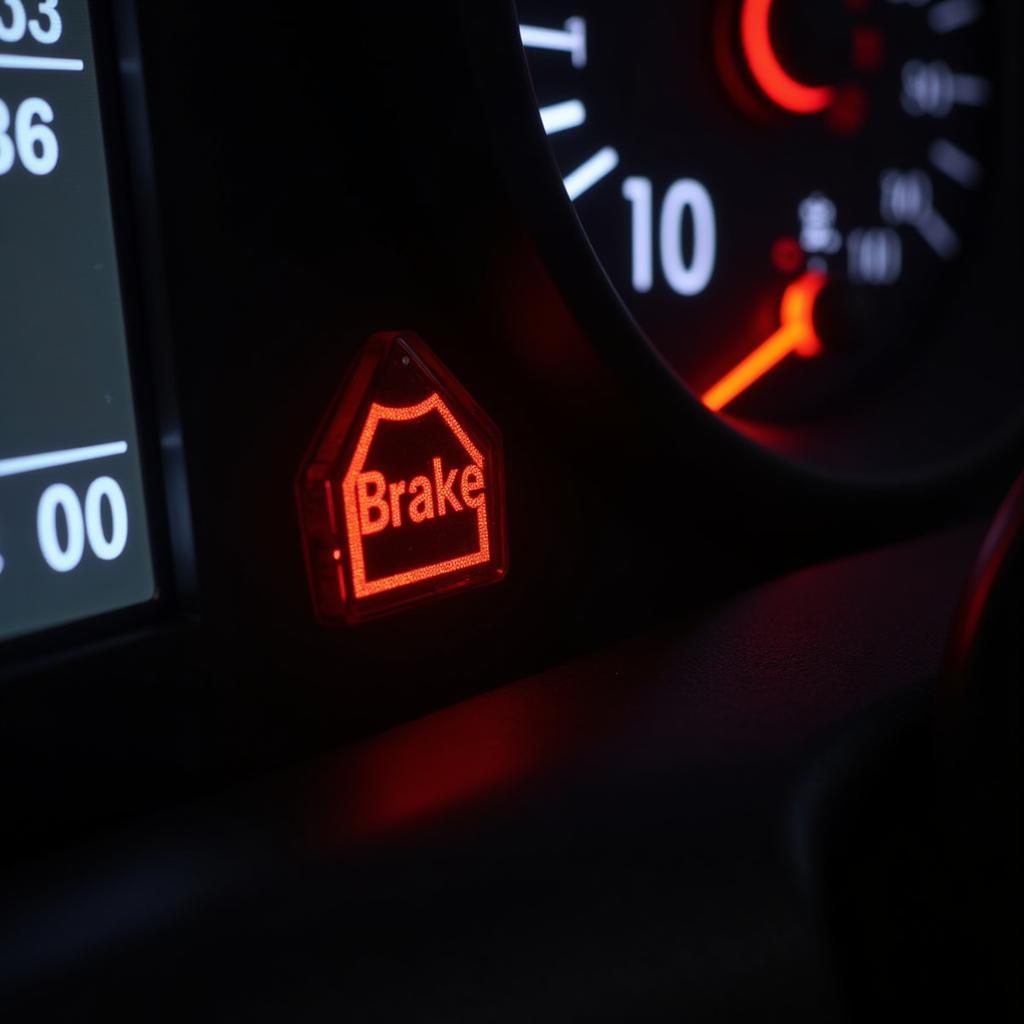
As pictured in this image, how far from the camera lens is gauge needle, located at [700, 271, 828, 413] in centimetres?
89

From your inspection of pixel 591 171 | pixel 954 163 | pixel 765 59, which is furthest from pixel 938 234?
pixel 591 171

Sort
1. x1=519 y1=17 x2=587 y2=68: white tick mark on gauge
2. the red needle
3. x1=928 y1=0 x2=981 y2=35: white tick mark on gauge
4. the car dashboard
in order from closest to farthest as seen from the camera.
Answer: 1. the car dashboard
2. x1=519 y1=17 x2=587 y2=68: white tick mark on gauge
3. the red needle
4. x1=928 y1=0 x2=981 y2=35: white tick mark on gauge

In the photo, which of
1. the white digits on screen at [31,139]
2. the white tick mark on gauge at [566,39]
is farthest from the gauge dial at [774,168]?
the white digits on screen at [31,139]

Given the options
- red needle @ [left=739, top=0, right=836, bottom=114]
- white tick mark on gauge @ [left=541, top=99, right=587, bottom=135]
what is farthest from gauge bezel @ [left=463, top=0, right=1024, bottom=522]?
red needle @ [left=739, top=0, right=836, bottom=114]

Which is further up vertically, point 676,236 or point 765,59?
point 765,59

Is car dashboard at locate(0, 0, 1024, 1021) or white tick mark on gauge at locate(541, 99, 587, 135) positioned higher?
white tick mark on gauge at locate(541, 99, 587, 135)

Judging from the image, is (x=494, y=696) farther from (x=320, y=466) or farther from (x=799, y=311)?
(x=799, y=311)

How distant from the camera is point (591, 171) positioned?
2.47 ft

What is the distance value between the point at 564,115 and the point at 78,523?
387 millimetres

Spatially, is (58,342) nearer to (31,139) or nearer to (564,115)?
(31,139)

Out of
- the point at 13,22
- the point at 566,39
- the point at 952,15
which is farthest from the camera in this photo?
the point at 952,15

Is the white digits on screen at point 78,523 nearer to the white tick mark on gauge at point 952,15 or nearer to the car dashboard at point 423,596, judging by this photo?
the car dashboard at point 423,596

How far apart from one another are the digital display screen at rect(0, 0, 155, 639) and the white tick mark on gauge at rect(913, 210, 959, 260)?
72cm

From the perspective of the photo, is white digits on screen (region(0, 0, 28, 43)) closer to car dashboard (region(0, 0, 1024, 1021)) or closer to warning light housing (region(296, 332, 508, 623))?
car dashboard (region(0, 0, 1024, 1021))
